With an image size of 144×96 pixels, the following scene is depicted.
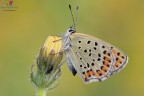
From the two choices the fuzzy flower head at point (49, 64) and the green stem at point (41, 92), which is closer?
the green stem at point (41, 92)

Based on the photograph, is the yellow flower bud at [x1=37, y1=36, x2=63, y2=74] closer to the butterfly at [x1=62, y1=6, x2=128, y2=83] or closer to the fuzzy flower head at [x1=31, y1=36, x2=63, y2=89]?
the fuzzy flower head at [x1=31, y1=36, x2=63, y2=89]

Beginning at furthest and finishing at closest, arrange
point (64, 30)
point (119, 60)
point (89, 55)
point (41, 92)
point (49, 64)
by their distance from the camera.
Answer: point (64, 30)
point (89, 55)
point (119, 60)
point (49, 64)
point (41, 92)

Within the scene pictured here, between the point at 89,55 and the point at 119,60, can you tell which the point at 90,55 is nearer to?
the point at 89,55

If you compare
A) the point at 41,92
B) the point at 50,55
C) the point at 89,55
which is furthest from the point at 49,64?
the point at 89,55

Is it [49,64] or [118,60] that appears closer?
[49,64]

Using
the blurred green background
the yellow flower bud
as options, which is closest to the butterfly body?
the yellow flower bud

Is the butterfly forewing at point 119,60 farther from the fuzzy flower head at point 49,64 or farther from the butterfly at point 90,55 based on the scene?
the fuzzy flower head at point 49,64

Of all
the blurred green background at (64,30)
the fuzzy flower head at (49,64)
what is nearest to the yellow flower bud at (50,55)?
the fuzzy flower head at (49,64)
